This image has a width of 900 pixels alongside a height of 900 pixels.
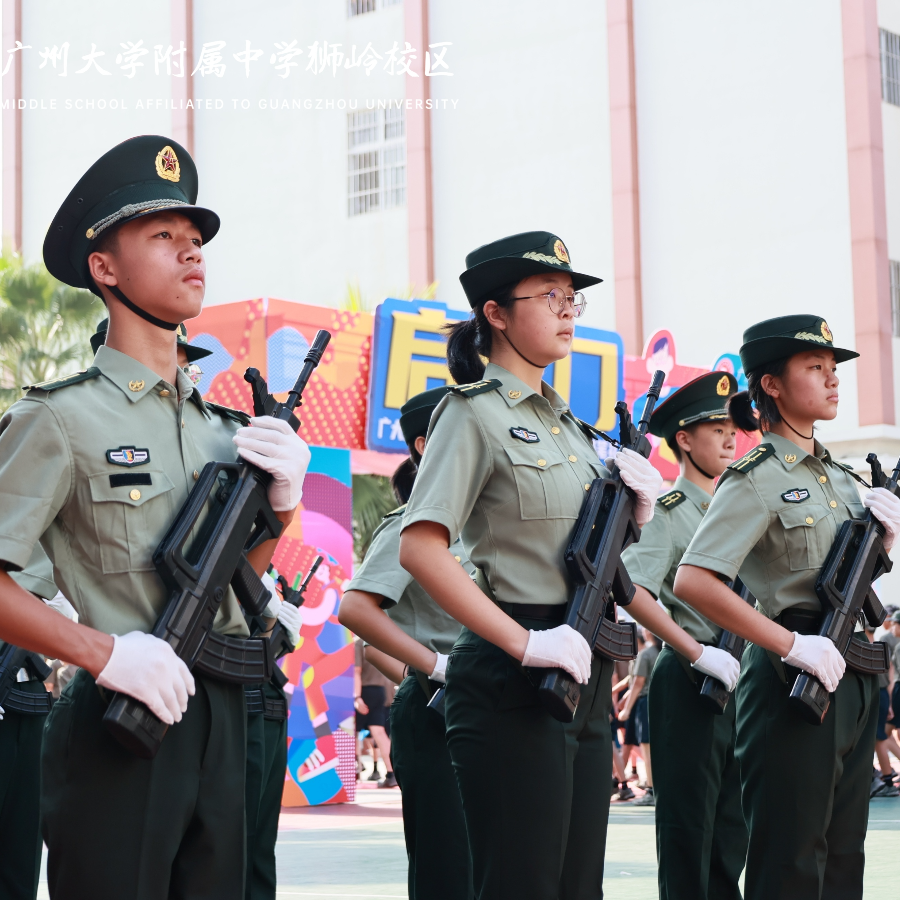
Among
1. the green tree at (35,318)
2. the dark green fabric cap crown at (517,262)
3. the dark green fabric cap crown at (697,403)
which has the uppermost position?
the green tree at (35,318)

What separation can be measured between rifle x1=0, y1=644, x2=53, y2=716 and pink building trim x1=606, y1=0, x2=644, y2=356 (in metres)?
16.0

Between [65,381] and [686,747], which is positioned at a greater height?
[65,381]

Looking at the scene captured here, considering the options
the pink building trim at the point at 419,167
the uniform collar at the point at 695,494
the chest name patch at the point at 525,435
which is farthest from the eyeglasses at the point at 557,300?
the pink building trim at the point at 419,167

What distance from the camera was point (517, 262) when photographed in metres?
3.45

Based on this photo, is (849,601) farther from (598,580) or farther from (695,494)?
(695,494)

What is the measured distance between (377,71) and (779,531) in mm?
19983

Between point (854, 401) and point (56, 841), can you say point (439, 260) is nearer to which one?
point (854, 401)

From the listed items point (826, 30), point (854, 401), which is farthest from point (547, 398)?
point (826, 30)

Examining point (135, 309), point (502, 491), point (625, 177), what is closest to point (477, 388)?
point (502, 491)

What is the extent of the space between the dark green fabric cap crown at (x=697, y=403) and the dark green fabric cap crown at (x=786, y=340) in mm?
1047

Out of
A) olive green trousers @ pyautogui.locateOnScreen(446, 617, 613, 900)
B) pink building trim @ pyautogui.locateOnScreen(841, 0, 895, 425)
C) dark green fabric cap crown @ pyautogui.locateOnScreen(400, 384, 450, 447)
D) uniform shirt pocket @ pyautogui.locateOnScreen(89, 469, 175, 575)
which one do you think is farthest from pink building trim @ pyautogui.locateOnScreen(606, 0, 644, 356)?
uniform shirt pocket @ pyautogui.locateOnScreen(89, 469, 175, 575)

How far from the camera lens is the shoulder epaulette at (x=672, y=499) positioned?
5230mm

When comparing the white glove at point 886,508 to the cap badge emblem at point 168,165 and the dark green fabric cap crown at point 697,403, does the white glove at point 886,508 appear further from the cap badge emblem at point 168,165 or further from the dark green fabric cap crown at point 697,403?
the cap badge emblem at point 168,165

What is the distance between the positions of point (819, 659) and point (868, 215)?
15.4 m
